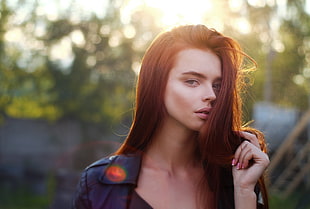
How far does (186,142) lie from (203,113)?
0.27 m

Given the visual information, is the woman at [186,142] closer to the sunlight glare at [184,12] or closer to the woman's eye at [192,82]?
the woman's eye at [192,82]

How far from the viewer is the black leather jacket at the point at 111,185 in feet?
6.78

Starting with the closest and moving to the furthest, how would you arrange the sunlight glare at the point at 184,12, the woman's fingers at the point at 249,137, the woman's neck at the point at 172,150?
the woman's fingers at the point at 249,137 < the woman's neck at the point at 172,150 < the sunlight glare at the point at 184,12

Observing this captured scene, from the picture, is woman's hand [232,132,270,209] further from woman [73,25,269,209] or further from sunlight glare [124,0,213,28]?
sunlight glare [124,0,213,28]

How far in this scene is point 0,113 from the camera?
12.3 metres

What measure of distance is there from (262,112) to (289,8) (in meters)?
2.77

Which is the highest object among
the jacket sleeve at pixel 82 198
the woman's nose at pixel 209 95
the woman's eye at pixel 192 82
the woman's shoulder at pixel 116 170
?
the woman's eye at pixel 192 82

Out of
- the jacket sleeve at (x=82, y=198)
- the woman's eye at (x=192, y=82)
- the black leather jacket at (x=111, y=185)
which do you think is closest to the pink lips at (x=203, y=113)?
the woman's eye at (x=192, y=82)

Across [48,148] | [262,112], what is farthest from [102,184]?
[48,148]

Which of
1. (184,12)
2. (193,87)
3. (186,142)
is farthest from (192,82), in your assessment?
(184,12)

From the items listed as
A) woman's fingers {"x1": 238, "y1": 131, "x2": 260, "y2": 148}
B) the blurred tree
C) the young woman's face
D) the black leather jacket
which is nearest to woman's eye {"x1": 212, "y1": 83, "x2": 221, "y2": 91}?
the young woman's face

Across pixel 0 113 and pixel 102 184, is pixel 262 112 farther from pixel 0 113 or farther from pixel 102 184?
pixel 102 184

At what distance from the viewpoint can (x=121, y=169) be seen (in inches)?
85.0

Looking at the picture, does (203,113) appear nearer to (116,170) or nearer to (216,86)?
(216,86)
